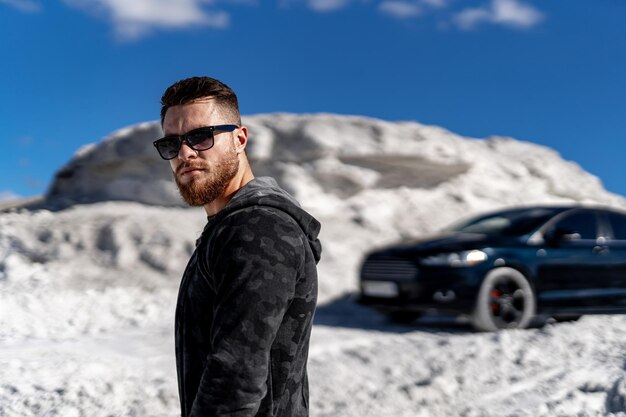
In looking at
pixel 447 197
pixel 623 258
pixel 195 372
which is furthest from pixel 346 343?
pixel 447 197

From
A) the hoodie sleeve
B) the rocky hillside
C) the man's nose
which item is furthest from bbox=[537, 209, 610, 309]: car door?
the hoodie sleeve

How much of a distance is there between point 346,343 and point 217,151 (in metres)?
5.83

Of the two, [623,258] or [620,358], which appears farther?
[623,258]

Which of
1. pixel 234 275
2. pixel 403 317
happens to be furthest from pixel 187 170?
pixel 403 317

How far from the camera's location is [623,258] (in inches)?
361

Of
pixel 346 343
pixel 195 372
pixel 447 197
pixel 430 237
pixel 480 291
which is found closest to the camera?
pixel 195 372

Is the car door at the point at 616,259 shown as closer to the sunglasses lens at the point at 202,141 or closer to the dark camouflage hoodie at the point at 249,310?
the dark camouflage hoodie at the point at 249,310

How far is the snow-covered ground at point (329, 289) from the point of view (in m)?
5.65

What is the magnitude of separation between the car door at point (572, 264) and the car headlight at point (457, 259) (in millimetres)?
801

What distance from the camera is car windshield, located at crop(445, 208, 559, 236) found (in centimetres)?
888

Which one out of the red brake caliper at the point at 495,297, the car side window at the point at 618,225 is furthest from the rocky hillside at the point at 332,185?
the car side window at the point at 618,225

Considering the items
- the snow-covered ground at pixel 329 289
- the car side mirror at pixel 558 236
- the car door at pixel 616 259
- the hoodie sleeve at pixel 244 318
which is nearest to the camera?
the hoodie sleeve at pixel 244 318

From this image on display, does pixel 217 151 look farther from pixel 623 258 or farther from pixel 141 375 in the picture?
pixel 623 258

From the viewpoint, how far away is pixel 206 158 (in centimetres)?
181
